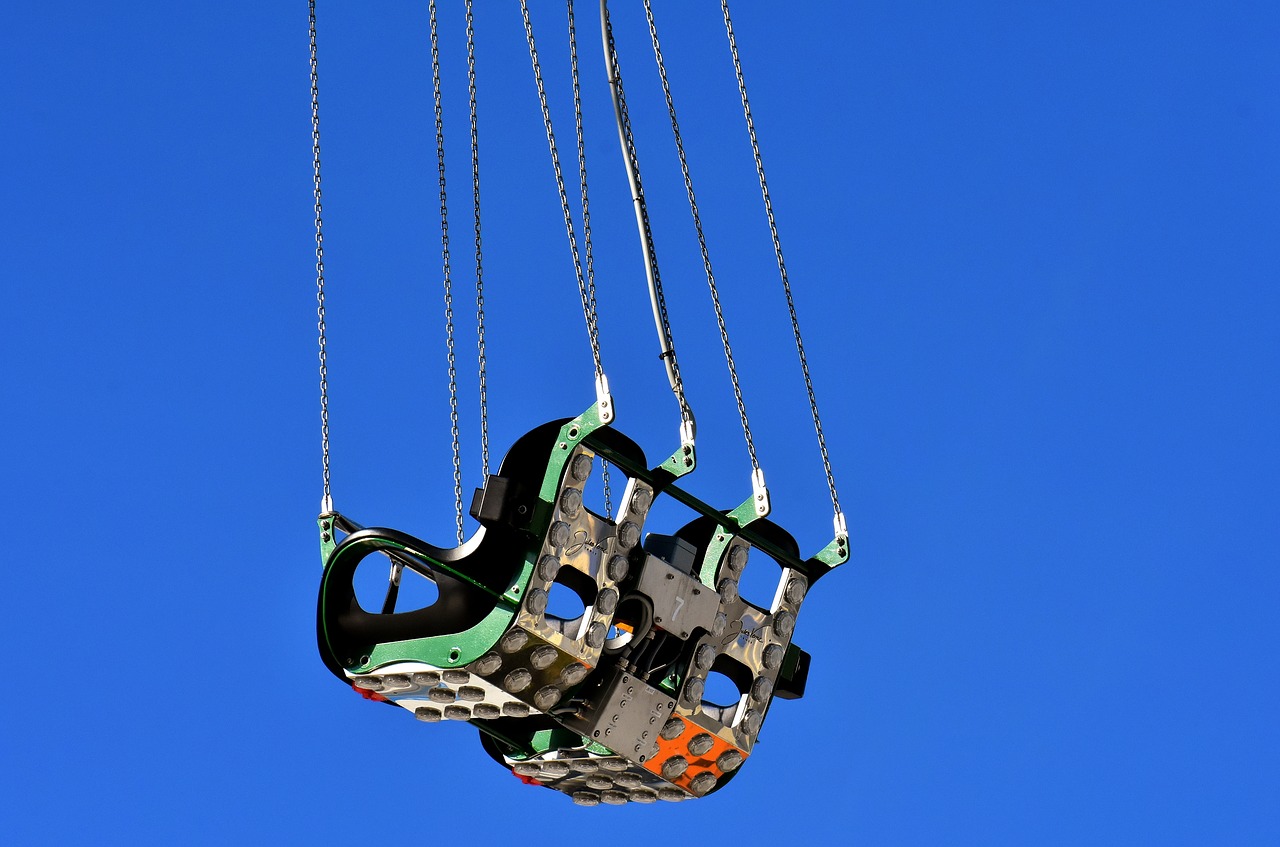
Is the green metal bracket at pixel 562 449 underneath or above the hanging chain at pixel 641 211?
Result: underneath

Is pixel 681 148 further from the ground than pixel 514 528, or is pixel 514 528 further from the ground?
pixel 681 148

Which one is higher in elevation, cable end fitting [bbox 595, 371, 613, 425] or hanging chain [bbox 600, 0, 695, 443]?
hanging chain [bbox 600, 0, 695, 443]

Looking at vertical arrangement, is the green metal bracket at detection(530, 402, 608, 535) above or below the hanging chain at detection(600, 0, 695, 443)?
below

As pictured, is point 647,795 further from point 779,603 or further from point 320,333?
point 320,333

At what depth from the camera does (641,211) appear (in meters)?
13.0

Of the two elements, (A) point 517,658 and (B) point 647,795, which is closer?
(A) point 517,658

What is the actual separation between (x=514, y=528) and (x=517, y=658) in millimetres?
621

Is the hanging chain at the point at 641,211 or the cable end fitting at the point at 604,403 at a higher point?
the hanging chain at the point at 641,211

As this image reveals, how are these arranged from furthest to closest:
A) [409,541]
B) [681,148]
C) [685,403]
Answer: [681,148], [685,403], [409,541]

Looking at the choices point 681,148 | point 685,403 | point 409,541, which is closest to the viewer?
point 409,541

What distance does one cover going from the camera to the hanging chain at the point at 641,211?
1257 centimetres

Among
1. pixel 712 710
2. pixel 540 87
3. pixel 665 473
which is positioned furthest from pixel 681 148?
pixel 712 710

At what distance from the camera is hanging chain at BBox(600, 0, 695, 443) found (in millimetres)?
12570

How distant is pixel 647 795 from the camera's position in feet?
42.1
